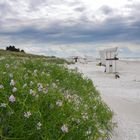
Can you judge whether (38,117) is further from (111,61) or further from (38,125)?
(111,61)

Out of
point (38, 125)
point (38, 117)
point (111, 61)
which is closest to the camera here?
point (38, 125)

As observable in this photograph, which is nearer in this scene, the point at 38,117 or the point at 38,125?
the point at 38,125

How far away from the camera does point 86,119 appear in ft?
15.0

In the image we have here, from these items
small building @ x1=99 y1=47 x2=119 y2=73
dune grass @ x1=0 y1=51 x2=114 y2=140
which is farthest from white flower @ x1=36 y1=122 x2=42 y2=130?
small building @ x1=99 y1=47 x2=119 y2=73

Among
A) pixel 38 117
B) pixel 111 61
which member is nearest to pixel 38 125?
pixel 38 117

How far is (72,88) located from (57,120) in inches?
126

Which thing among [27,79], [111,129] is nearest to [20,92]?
[27,79]

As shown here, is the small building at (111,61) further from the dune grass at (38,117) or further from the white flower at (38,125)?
the white flower at (38,125)

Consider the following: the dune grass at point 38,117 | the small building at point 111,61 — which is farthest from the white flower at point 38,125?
the small building at point 111,61

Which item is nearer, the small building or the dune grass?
the dune grass

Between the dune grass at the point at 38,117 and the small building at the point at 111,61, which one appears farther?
the small building at the point at 111,61

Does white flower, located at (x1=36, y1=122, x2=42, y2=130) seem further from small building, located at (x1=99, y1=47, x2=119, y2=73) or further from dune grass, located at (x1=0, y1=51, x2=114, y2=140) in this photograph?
small building, located at (x1=99, y1=47, x2=119, y2=73)

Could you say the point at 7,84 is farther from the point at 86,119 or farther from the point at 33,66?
the point at 33,66

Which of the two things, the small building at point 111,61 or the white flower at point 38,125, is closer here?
the white flower at point 38,125
